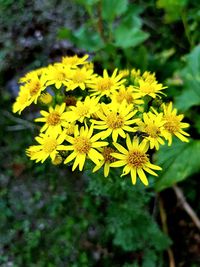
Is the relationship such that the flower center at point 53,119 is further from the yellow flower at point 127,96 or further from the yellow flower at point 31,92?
the yellow flower at point 127,96

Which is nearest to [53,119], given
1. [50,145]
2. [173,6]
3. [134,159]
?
[50,145]

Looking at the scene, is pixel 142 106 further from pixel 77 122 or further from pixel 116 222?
Answer: pixel 116 222

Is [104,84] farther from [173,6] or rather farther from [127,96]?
[173,6]

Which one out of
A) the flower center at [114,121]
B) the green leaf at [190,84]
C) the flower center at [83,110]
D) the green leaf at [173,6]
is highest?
the green leaf at [173,6]

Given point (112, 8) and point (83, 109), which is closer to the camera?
point (83, 109)

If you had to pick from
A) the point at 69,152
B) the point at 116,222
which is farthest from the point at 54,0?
the point at 69,152

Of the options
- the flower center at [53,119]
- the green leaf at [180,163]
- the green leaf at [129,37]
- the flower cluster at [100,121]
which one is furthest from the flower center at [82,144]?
the green leaf at [129,37]
